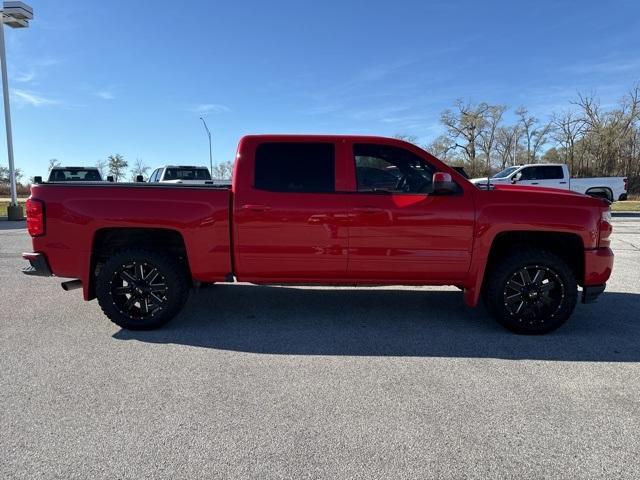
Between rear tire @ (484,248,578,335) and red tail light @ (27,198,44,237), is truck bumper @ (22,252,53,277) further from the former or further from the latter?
rear tire @ (484,248,578,335)

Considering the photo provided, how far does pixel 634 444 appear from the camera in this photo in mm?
2568

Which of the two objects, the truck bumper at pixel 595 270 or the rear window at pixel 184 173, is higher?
the rear window at pixel 184 173

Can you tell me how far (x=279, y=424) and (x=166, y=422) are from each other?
2.38 ft

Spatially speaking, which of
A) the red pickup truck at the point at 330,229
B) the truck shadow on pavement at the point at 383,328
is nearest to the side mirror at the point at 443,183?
the red pickup truck at the point at 330,229

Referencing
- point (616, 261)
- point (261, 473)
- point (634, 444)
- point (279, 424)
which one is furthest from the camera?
point (616, 261)

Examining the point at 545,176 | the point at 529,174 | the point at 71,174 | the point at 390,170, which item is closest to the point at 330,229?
the point at 390,170

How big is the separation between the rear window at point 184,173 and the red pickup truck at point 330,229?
11.9 m

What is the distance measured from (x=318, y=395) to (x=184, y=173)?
14.4 meters

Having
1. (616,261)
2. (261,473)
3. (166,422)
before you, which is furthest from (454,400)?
(616,261)

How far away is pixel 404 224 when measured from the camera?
4.34 m

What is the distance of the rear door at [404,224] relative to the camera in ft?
14.2

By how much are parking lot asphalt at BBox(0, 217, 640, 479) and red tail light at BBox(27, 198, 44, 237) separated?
3.35 ft

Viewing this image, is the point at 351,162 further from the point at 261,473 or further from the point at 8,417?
the point at 8,417

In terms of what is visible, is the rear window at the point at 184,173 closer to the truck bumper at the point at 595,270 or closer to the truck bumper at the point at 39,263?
the truck bumper at the point at 39,263
